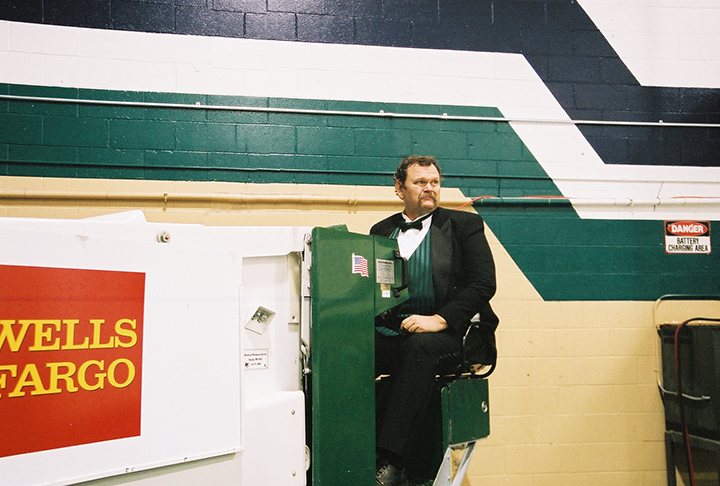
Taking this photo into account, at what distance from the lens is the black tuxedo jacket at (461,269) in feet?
7.72

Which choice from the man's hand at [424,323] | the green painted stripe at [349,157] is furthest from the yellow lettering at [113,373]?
the green painted stripe at [349,157]

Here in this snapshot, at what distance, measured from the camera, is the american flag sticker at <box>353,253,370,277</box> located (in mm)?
2002

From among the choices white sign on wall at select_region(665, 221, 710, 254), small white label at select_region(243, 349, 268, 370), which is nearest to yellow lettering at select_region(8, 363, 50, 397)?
small white label at select_region(243, 349, 268, 370)

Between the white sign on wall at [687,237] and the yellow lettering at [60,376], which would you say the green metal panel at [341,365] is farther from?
the white sign on wall at [687,237]

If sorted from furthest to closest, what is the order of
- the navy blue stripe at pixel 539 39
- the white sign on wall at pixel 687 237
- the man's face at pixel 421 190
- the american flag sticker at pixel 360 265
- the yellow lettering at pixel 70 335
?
the white sign on wall at pixel 687 237
the navy blue stripe at pixel 539 39
the man's face at pixel 421 190
the american flag sticker at pixel 360 265
the yellow lettering at pixel 70 335

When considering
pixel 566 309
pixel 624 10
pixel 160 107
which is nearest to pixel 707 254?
pixel 566 309

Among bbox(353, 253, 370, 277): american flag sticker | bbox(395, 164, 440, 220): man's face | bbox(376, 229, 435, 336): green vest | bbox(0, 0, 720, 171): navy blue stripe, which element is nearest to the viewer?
bbox(353, 253, 370, 277): american flag sticker

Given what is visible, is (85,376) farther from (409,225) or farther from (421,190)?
(421,190)

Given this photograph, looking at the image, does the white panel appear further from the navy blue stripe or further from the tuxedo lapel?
the navy blue stripe

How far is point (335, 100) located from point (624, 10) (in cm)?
198

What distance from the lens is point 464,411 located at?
224 cm

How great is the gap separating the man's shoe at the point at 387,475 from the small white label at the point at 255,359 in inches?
23.4

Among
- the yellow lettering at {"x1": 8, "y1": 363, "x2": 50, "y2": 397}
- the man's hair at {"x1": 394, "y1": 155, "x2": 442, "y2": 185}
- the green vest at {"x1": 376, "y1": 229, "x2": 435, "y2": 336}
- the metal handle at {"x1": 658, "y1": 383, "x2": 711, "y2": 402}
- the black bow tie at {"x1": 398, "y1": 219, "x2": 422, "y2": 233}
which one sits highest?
the man's hair at {"x1": 394, "y1": 155, "x2": 442, "y2": 185}

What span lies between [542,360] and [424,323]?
1.42m
